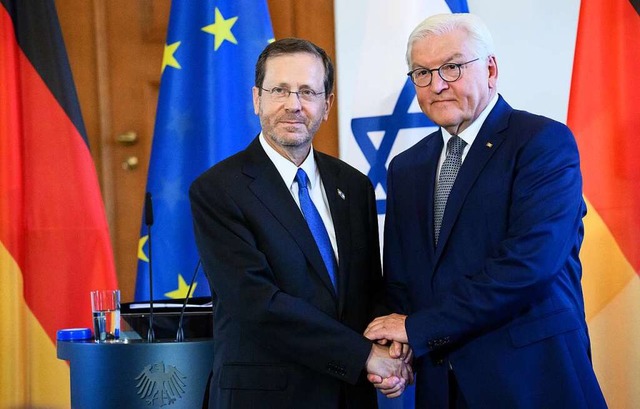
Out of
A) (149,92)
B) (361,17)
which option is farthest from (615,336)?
(149,92)

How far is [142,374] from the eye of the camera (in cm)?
254

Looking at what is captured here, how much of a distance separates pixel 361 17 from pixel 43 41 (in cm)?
159

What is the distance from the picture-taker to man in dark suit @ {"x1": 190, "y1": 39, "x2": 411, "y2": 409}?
2236 millimetres

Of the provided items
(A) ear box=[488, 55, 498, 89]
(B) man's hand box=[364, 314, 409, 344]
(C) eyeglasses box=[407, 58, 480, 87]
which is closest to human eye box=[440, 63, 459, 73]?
(C) eyeglasses box=[407, 58, 480, 87]

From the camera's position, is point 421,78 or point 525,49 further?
point 525,49

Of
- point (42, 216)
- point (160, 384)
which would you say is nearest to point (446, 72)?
point (160, 384)

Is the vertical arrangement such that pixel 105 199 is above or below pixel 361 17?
below

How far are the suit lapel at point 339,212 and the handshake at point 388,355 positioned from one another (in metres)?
0.13

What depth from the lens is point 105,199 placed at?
4.41 meters

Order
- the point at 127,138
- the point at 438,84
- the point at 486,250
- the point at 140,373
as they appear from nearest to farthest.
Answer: the point at 486,250, the point at 438,84, the point at 140,373, the point at 127,138

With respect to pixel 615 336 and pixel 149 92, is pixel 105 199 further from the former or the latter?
pixel 615 336

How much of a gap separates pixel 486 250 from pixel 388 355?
1.31ft

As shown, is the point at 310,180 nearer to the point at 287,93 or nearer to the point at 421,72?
the point at 287,93

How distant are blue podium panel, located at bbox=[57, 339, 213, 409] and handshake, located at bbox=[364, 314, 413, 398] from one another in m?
0.57
